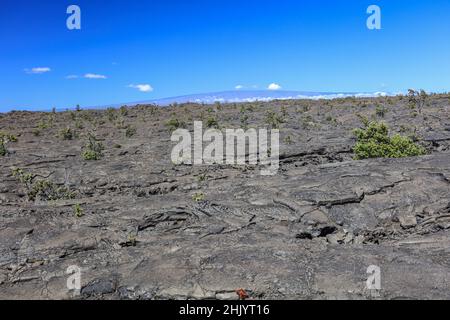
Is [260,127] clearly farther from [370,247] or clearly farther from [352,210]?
[370,247]

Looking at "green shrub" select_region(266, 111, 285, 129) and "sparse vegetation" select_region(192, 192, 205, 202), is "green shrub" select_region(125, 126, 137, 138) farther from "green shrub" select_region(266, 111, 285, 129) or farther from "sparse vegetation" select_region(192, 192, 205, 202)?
"sparse vegetation" select_region(192, 192, 205, 202)

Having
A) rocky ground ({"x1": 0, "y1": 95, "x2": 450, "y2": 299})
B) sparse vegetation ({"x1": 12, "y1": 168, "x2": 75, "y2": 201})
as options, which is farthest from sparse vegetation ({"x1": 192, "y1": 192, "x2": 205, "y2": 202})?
sparse vegetation ({"x1": 12, "y1": 168, "x2": 75, "y2": 201})

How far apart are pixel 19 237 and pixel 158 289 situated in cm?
511

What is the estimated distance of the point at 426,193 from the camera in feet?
48.2

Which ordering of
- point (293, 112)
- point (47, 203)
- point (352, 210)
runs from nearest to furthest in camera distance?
point (352, 210) < point (47, 203) < point (293, 112)

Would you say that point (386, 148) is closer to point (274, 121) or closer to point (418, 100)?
point (274, 121)

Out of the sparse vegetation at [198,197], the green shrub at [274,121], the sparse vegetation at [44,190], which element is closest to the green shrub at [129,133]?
the green shrub at [274,121]

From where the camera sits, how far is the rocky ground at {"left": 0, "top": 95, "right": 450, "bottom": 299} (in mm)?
9719

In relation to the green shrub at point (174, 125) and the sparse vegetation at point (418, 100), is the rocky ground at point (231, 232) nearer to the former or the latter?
the green shrub at point (174, 125)

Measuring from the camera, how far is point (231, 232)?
12.6 m

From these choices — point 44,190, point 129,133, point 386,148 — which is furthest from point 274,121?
point 44,190

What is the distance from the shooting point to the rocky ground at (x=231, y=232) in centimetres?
972
